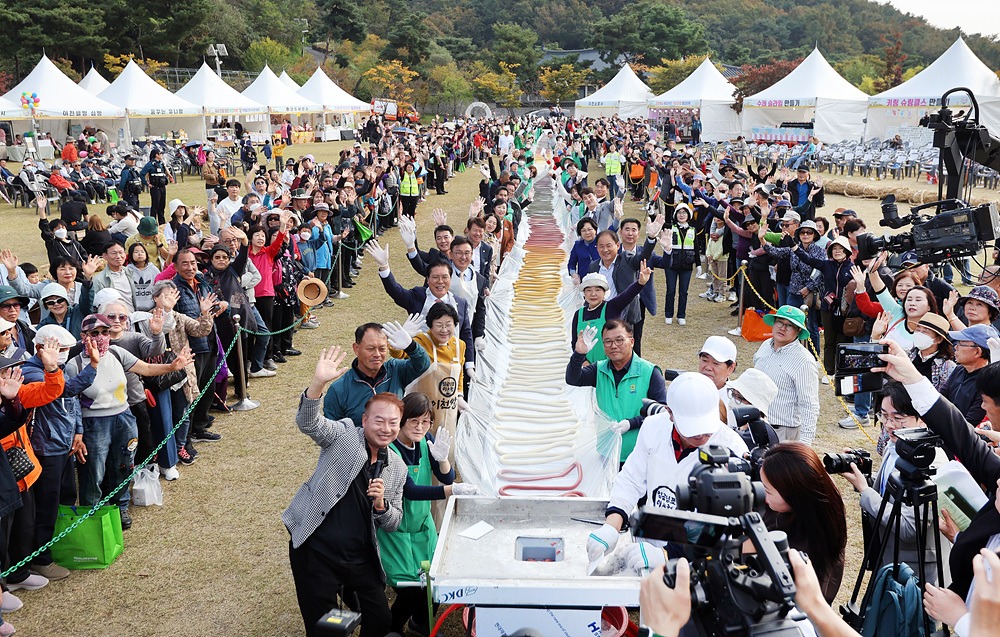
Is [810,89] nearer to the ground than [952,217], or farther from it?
farther from it

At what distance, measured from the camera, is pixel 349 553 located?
145 inches

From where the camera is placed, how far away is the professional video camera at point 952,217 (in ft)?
15.4

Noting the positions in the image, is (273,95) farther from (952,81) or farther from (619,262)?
(619,262)

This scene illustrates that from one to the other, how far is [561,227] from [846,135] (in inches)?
668

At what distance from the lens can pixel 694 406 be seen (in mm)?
3340

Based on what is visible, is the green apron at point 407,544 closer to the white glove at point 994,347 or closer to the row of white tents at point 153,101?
the white glove at point 994,347

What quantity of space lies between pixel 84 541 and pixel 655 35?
70.7m

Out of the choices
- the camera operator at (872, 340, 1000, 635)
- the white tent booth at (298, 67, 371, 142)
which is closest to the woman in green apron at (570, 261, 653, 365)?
the camera operator at (872, 340, 1000, 635)

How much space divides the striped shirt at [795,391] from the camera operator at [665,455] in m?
1.67

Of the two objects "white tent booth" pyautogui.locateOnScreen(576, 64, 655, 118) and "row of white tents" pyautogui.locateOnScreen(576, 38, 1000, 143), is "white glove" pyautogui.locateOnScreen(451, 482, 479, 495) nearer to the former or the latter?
"row of white tents" pyautogui.locateOnScreen(576, 38, 1000, 143)

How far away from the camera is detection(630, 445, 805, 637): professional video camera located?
6.61ft

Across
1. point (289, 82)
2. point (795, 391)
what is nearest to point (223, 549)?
point (795, 391)

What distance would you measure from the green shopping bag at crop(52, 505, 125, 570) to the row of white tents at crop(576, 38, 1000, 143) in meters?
21.7

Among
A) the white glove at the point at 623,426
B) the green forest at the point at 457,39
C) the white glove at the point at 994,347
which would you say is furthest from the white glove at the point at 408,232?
the green forest at the point at 457,39
